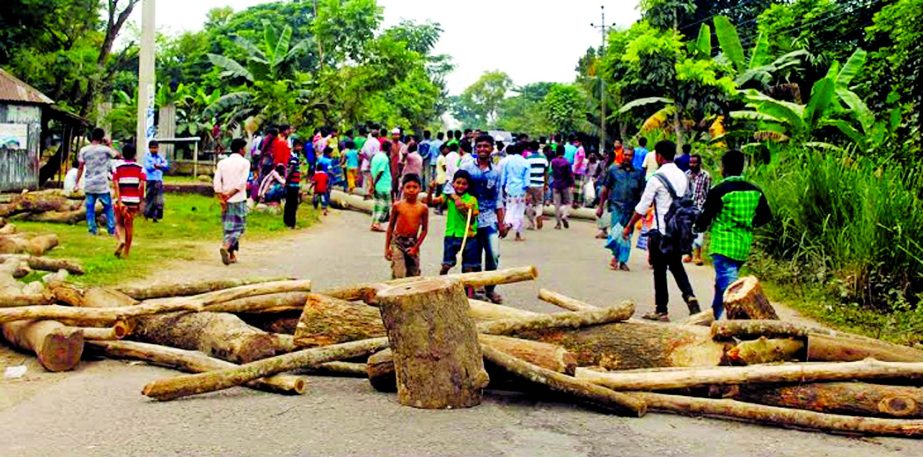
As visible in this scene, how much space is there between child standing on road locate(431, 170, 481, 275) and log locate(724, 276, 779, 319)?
3537 millimetres

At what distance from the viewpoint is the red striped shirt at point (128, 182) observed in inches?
544

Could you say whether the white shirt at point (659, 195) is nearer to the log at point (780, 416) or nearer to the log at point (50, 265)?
the log at point (780, 416)

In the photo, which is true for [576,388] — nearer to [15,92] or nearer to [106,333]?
[106,333]

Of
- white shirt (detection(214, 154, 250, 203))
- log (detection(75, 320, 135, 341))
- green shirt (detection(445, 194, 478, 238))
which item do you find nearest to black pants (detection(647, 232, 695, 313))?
green shirt (detection(445, 194, 478, 238))

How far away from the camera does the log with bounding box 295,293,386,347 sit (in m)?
7.41

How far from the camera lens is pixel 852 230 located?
1215 cm

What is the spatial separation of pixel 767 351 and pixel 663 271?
124 inches

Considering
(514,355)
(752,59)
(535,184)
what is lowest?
(514,355)

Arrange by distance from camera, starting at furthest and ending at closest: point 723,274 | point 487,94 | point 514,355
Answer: point 487,94 → point 723,274 → point 514,355

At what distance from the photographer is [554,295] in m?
8.80

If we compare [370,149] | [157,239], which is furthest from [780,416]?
[370,149]

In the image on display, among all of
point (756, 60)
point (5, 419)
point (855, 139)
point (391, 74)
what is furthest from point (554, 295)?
point (391, 74)

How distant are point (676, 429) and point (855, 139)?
13.3m

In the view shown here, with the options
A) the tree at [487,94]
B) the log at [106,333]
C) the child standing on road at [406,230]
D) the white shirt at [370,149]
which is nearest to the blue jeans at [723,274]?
the child standing on road at [406,230]
